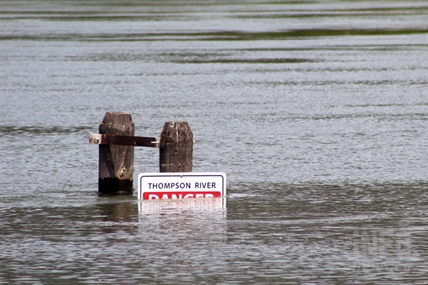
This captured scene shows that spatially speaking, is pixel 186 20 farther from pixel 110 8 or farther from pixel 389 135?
pixel 389 135

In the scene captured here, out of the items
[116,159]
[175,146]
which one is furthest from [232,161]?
[175,146]

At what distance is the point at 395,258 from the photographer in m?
8.92

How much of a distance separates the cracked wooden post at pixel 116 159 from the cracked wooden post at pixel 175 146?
20.9 inches

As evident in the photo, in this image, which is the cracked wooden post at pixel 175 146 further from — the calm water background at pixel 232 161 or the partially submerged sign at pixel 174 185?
the calm water background at pixel 232 161

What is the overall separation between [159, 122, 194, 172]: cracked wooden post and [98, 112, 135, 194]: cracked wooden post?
532 millimetres

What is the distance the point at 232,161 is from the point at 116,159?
Result: 2705mm

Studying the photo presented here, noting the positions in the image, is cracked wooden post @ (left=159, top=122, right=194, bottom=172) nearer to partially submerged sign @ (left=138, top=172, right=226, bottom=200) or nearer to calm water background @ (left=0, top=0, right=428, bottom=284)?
partially submerged sign @ (left=138, top=172, right=226, bottom=200)

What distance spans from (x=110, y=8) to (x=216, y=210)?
50945mm

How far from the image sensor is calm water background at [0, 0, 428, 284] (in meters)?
8.91

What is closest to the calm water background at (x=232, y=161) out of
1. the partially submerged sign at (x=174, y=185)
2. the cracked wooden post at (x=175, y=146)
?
the partially submerged sign at (x=174, y=185)

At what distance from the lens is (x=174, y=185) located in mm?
11531

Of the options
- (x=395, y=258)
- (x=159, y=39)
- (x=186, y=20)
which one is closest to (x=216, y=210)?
(x=395, y=258)

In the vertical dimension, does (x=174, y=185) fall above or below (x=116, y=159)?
below

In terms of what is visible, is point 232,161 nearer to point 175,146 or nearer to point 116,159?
point 116,159
